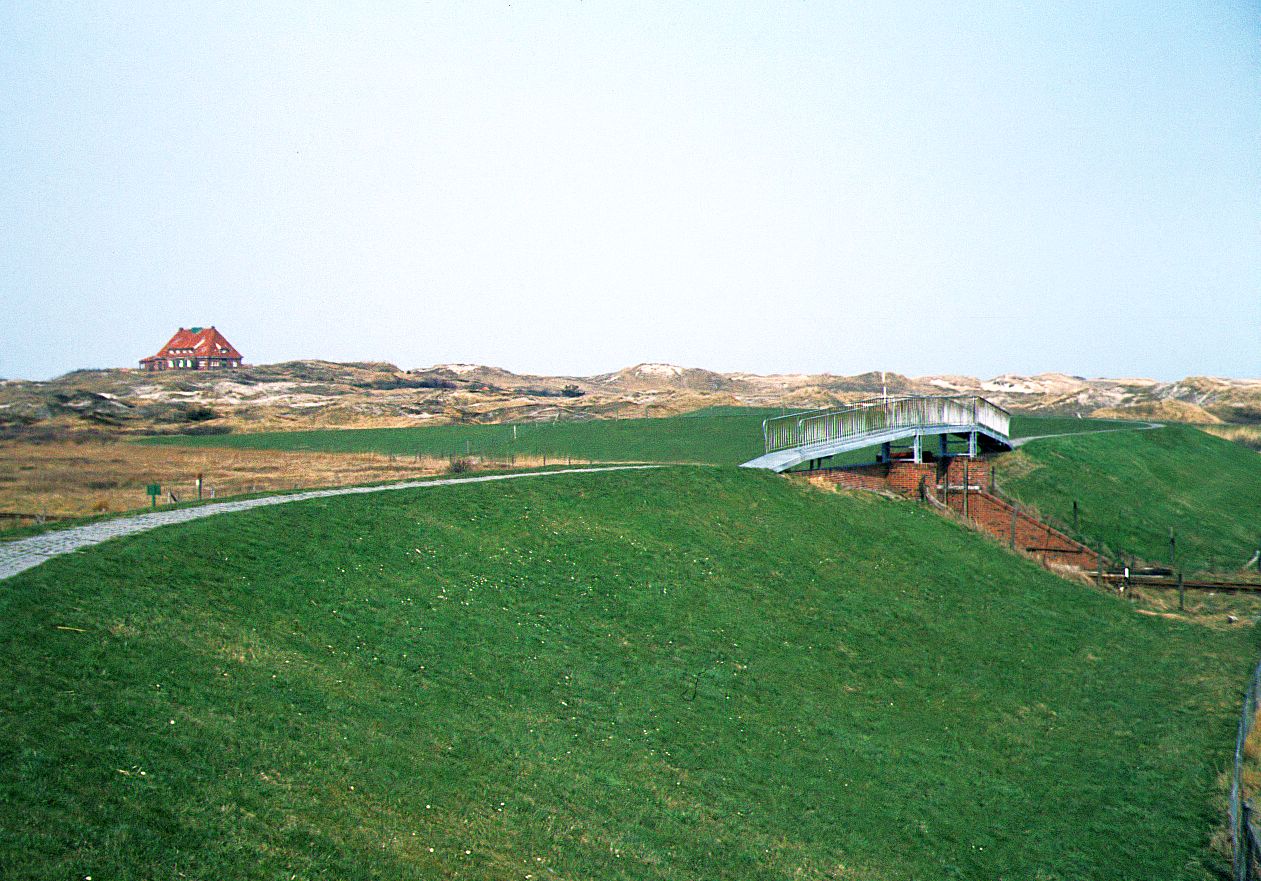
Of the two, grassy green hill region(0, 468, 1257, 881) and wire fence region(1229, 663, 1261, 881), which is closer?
grassy green hill region(0, 468, 1257, 881)

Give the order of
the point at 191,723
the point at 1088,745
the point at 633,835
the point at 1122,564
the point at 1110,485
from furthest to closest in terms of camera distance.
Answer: the point at 1110,485, the point at 1122,564, the point at 1088,745, the point at 633,835, the point at 191,723

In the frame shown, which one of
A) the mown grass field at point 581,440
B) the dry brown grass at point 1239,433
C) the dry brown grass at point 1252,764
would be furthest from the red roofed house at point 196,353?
the dry brown grass at point 1252,764

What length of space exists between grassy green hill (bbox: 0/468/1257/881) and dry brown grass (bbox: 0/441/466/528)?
12.6 m

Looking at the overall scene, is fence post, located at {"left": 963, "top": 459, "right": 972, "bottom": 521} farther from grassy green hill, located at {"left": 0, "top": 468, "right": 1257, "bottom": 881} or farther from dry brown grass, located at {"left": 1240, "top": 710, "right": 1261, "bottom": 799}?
dry brown grass, located at {"left": 1240, "top": 710, "right": 1261, "bottom": 799}

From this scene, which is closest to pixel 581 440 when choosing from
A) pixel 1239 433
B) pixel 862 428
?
pixel 862 428

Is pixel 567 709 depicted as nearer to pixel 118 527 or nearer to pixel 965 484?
Result: pixel 118 527

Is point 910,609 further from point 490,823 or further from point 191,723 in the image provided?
point 191,723

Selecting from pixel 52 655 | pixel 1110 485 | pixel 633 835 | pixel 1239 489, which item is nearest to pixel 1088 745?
pixel 633 835

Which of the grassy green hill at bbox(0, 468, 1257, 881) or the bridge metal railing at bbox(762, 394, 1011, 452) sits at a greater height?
the bridge metal railing at bbox(762, 394, 1011, 452)

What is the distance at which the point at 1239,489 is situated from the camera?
2221 inches

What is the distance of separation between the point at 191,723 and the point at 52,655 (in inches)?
92.3

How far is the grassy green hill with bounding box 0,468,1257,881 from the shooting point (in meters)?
10.4

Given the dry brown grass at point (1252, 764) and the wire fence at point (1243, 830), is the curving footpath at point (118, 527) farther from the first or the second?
the dry brown grass at point (1252, 764)

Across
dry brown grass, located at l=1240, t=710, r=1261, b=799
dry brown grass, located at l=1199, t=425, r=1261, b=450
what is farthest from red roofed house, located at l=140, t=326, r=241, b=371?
dry brown grass, located at l=1240, t=710, r=1261, b=799
